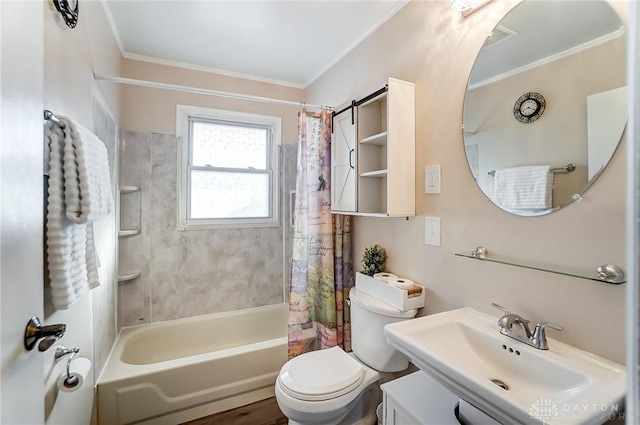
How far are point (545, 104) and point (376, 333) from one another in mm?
1282

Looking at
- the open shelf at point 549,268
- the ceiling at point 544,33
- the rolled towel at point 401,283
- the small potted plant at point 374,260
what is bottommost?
the rolled towel at point 401,283

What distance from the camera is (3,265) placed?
60cm

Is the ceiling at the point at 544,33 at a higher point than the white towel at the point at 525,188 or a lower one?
higher

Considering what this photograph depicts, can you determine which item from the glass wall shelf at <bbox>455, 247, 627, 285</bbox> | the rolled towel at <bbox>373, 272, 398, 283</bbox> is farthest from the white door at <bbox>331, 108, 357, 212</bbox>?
the glass wall shelf at <bbox>455, 247, 627, 285</bbox>

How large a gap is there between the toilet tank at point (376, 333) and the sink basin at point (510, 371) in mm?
290

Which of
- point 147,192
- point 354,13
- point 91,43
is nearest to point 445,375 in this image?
point 354,13

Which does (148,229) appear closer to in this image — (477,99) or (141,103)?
(141,103)

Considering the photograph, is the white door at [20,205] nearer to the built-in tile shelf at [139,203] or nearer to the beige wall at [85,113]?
the beige wall at [85,113]

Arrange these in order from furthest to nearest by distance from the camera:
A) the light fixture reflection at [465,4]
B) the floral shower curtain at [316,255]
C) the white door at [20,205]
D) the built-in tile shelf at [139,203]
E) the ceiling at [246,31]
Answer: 1. the built-in tile shelf at [139,203]
2. the floral shower curtain at [316,255]
3. the ceiling at [246,31]
4. the light fixture reflection at [465,4]
5. the white door at [20,205]

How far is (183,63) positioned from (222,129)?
62 cm

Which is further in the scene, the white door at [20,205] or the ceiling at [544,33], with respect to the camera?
the ceiling at [544,33]

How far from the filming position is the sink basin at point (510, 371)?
2.36 ft

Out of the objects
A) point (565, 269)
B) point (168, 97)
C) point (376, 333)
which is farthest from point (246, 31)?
point (565, 269)

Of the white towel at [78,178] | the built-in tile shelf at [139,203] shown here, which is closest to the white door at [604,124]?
the white towel at [78,178]
